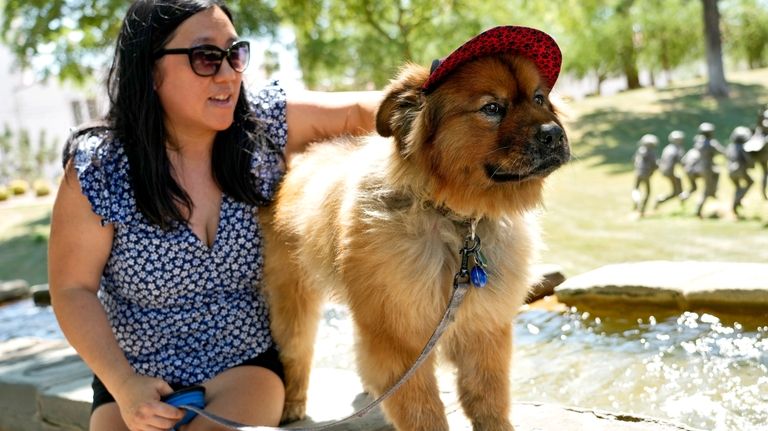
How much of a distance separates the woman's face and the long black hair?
4cm

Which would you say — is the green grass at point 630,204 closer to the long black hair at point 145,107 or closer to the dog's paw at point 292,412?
the dog's paw at point 292,412

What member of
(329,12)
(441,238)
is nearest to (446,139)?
(441,238)

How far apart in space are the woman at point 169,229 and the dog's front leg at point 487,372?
781mm

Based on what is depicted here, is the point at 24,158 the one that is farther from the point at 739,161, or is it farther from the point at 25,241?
the point at 739,161

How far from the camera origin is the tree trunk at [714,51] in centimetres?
1964

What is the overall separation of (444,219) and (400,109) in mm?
446

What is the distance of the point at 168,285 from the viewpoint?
309 centimetres

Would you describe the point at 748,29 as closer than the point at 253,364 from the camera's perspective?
No

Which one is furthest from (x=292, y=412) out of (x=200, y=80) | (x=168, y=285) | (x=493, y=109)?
(x=493, y=109)

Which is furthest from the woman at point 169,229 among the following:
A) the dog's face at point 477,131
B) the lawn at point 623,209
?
the lawn at point 623,209

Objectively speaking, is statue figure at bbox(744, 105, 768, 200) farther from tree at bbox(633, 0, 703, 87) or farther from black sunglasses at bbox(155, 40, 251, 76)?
tree at bbox(633, 0, 703, 87)

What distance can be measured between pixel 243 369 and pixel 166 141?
3.25 feet

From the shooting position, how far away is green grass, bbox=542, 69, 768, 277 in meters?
7.71

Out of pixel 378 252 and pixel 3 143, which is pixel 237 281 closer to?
pixel 378 252
